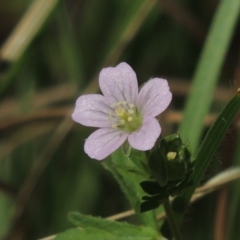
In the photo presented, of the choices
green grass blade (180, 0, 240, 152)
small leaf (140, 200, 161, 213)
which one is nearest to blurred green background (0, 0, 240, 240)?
green grass blade (180, 0, 240, 152)

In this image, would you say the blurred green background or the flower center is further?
the blurred green background

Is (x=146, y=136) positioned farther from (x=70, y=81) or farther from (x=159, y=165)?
(x=70, y=81)

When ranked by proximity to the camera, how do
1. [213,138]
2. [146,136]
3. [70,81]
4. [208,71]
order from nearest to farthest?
[146,136]
[213,138]
[208,71]
[70,81]

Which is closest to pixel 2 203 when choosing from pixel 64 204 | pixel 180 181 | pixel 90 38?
pixel 64 204

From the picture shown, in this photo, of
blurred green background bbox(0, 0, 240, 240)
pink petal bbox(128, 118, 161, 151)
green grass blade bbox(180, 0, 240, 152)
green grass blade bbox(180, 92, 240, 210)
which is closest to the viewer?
pink petal bbox(128, 118, 161, 151)

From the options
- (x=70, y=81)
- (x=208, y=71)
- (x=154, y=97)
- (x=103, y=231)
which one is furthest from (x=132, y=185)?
(x=70, y=81)

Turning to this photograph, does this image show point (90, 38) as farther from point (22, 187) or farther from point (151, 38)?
point (22, 187)

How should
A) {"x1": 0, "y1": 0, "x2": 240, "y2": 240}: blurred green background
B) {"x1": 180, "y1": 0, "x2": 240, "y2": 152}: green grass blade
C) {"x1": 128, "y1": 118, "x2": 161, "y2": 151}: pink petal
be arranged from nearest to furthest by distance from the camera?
{"x1": 128, "y1": 118, "x2": 161, "y2": 151}: pink petal
{"x1": 180, "y1": 0, "x2": 240, "y2": 152}: green grass blade
{"x1": 0, "y1": 0, "x2": 240, "y2": 240}: blurred green background

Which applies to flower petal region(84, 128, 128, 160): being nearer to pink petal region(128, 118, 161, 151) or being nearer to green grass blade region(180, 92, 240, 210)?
pink petal region(128, 118, 161, 151)
